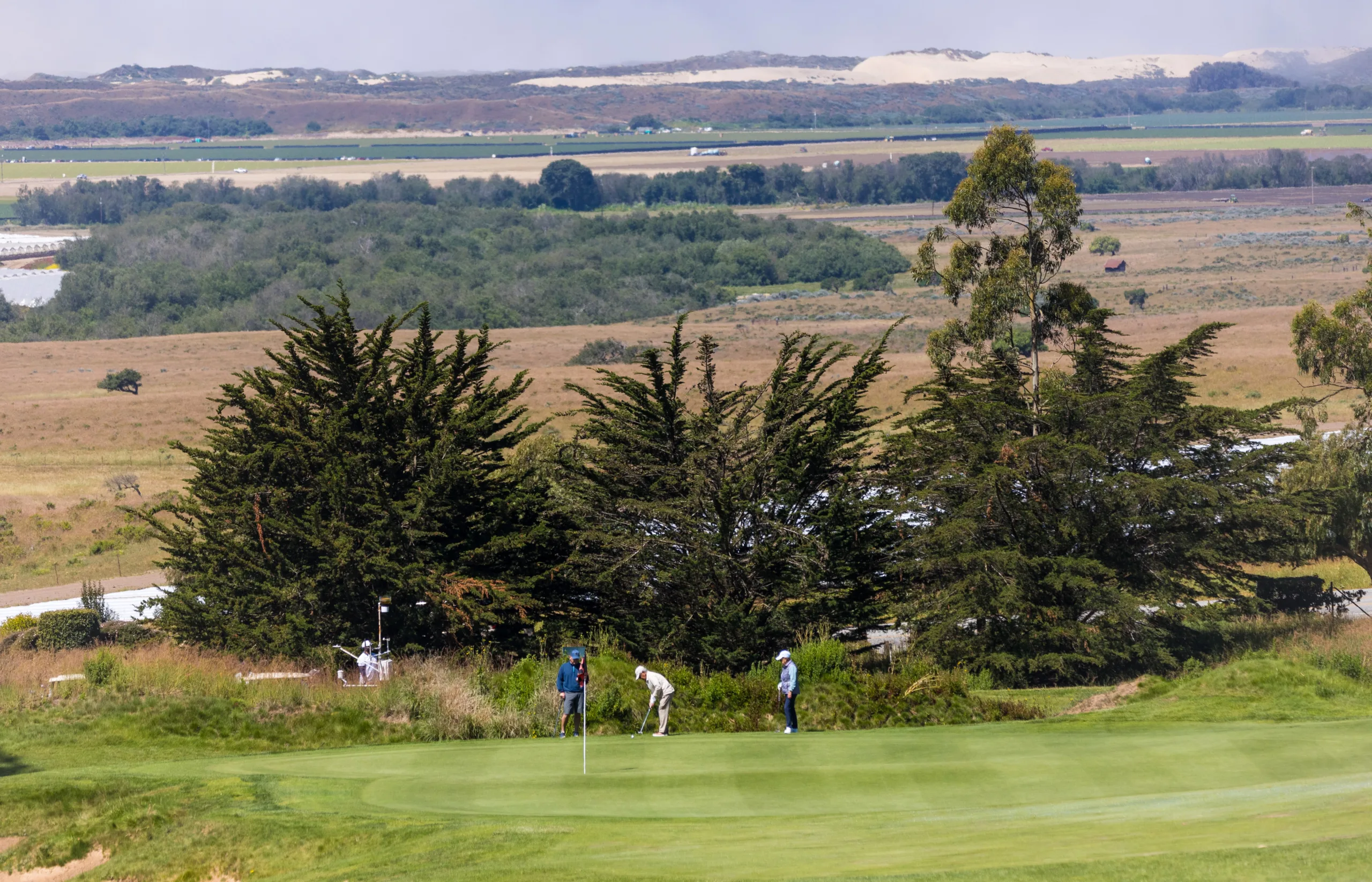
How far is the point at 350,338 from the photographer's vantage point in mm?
24812

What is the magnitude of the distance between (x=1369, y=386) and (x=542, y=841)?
953 inches

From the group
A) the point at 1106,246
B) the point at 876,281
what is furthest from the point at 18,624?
the point at 1106,246

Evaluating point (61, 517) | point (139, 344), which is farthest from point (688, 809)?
point (139, 344)

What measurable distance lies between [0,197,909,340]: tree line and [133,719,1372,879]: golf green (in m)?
79.3

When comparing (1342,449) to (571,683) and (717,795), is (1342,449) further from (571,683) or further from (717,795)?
(717,795)

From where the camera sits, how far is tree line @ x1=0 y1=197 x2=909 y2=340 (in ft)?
353

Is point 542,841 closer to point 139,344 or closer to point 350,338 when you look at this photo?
point 350,338

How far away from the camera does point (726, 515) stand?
2236 centimetres

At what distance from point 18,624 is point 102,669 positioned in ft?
39.0

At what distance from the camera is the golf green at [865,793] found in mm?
9789

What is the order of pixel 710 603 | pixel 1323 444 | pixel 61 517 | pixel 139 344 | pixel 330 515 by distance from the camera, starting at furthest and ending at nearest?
pixel 139 344, pixel 61 517, pixel 1323 444, pixel 330 515, pixel 710 603

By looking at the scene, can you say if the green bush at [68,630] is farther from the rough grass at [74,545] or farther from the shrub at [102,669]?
the rough grass at [74,545]

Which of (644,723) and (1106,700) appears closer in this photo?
(644,723)

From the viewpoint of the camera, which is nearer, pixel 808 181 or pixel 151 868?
Answer: pixel 151 868
